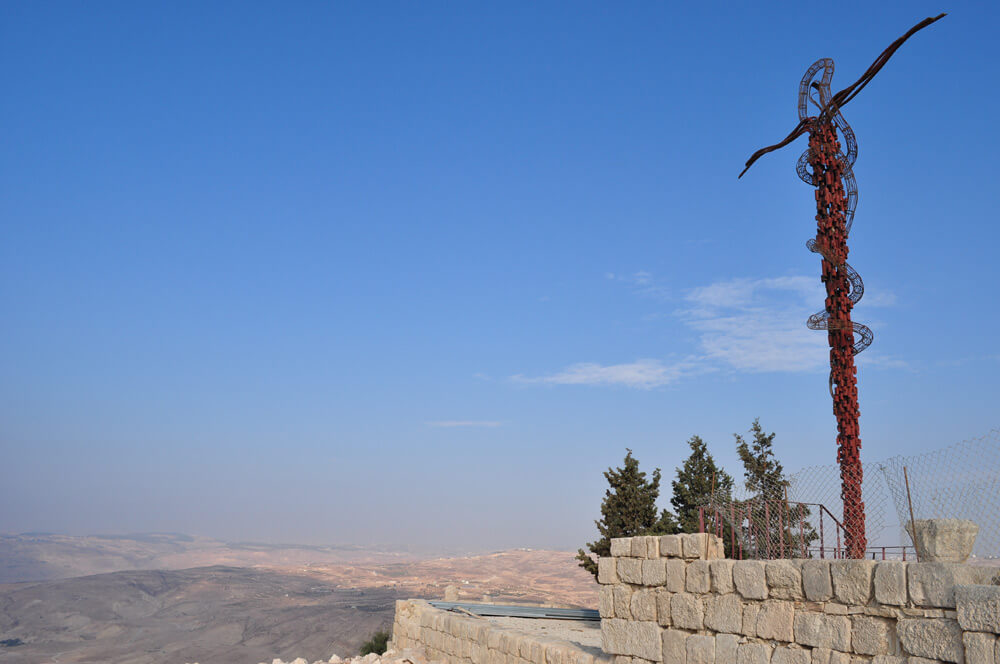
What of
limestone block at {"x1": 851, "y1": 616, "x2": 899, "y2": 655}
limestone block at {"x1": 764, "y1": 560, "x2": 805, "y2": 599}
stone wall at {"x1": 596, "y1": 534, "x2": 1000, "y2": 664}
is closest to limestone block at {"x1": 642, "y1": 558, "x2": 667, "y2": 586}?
stone wall at {"x1": 596, "y1": 534, "x2": 1000, "y2": 664}

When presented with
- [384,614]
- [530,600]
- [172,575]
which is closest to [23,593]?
[172,575]

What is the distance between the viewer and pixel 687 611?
291 inches

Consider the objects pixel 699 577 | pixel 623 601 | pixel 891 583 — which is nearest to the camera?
pixel 891 583

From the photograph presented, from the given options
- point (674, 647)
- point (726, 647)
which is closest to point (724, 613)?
point (726, 647)

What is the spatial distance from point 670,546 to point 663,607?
65 centimetres

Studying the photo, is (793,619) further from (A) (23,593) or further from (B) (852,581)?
(A) (23,593)

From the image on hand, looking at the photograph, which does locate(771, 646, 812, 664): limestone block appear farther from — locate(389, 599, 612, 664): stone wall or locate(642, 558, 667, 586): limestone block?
locate(389, 599, 612, 664): stone wall

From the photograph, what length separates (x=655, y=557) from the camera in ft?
→ 25.9

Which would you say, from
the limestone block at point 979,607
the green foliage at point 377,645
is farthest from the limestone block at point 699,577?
the green foliage at point 377,645

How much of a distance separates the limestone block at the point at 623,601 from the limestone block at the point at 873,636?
273cm

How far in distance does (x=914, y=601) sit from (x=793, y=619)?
115cm

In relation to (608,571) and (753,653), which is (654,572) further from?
(753,653)

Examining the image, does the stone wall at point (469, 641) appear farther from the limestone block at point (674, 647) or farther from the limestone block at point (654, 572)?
the limestone block at point (654, 572)

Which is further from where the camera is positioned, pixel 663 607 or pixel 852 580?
pixel 663 607
